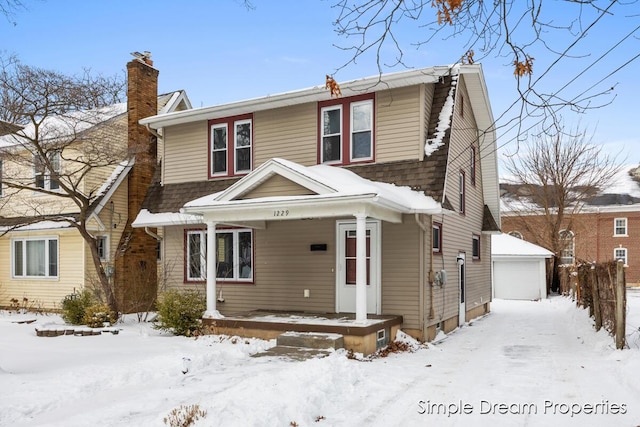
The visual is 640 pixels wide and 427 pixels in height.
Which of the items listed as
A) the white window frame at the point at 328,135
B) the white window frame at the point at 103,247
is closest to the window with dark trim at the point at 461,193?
the white window frame at the point at 328,135

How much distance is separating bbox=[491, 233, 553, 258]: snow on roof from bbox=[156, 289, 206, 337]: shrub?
17.7 m

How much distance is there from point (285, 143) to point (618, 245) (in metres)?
31.1

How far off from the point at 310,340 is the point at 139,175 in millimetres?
9549

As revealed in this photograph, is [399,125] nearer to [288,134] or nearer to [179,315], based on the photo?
[288,134]

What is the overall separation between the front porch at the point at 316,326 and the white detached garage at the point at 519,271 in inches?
638

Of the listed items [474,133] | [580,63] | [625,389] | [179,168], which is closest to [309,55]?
[580,63]

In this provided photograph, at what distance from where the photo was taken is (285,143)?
13516mm

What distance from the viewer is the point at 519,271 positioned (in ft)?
85.5

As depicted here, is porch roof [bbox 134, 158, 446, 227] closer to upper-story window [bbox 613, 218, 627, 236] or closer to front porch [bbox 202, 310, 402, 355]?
front porch [bbox 202, 310, 402, 355]

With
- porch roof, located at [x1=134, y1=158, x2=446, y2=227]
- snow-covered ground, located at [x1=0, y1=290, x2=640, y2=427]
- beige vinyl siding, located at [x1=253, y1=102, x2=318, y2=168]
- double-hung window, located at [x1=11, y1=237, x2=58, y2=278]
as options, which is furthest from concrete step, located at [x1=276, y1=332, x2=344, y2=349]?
double-hung window, located at [x1=11, y1=237, x2=58, y2=278]

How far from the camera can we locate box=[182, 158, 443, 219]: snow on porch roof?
1020 cm

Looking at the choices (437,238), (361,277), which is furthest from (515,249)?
(361,277)

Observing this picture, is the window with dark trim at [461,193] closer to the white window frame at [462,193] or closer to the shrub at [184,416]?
the white window frame at [462,193]

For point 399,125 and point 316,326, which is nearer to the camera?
point 316,326
